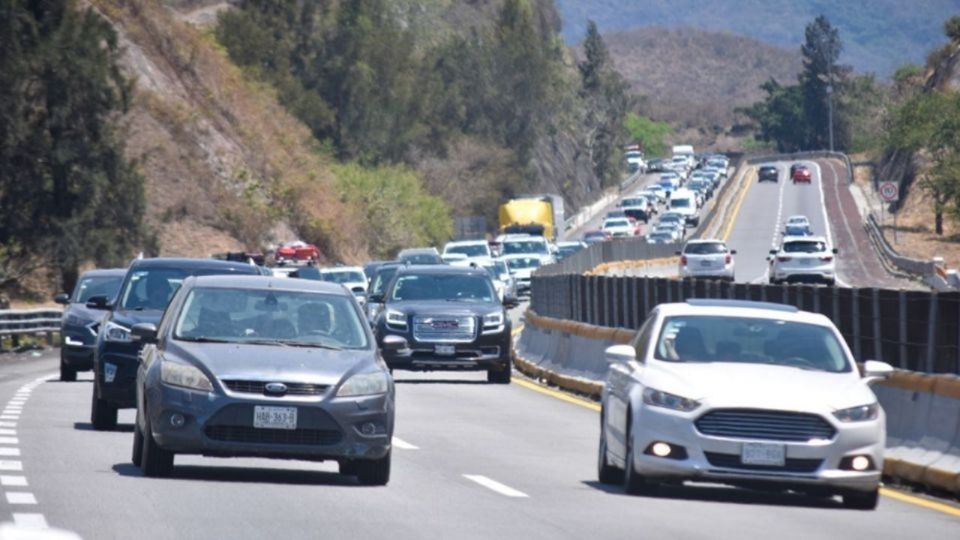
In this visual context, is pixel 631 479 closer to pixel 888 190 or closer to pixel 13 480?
pixel 13 480

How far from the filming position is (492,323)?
32.4m

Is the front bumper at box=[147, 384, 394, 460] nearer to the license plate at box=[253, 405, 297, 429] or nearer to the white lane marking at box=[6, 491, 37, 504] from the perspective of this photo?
the license plate at box=[253, 405, 297, 429]

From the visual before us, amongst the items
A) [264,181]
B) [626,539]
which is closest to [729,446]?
[626,539]

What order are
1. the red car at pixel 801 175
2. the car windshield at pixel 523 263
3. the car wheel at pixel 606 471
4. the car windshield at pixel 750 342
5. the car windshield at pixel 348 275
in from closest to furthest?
the car windshield at pixel 750 342
the car wheel at pixel 606 471
the car windshield at pixel 348 275
the car windshield at pixel 523 263
the red car at pixel 801 175

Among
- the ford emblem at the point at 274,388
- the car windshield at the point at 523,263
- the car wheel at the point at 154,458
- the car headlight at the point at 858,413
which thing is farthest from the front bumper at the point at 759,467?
the car windshield at the point at 523,263

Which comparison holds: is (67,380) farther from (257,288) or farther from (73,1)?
(73,1)

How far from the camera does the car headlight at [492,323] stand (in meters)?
32.3

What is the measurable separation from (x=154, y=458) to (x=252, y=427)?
2.75 feet

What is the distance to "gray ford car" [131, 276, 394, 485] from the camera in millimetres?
15477

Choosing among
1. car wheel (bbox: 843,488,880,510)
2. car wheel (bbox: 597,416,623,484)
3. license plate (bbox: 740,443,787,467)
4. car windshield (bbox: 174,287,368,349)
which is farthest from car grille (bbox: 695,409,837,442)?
car windshield (bbox: 174,287,368,349)

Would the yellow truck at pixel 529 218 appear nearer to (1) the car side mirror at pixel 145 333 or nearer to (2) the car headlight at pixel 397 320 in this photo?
(2) the car headlight at pixel 397 320

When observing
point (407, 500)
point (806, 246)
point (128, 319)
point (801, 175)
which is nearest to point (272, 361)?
point (407, 500)

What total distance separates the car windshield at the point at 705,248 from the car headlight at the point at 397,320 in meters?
38.9

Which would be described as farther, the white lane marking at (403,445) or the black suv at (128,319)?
the black suv at (128,319)
